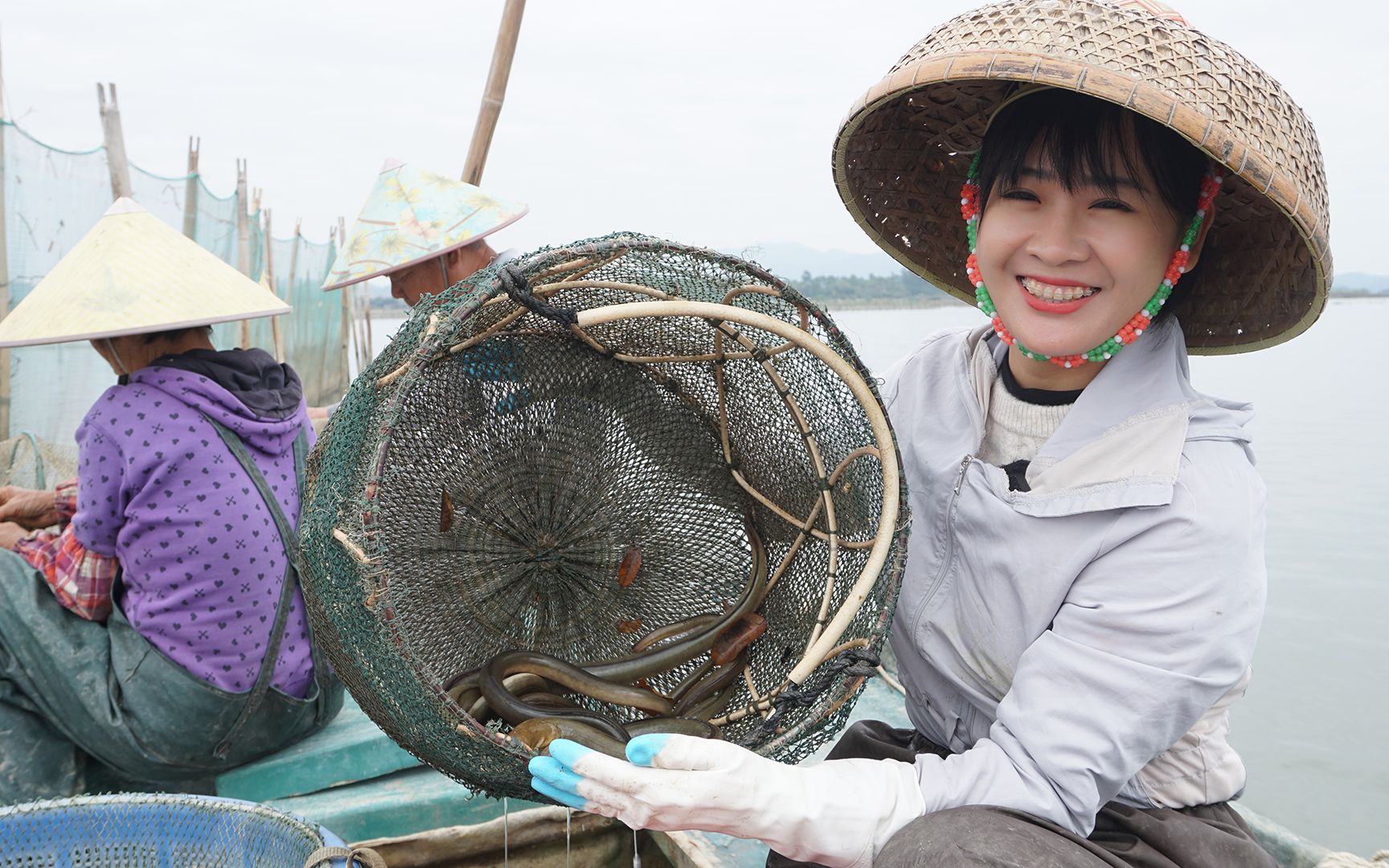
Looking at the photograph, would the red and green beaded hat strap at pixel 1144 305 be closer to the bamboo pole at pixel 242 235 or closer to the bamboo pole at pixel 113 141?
the bamboo pole at pixel 113 141

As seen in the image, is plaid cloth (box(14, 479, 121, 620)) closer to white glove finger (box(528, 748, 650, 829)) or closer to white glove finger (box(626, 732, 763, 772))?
white glove finger (box(528, 748, 650, 829))

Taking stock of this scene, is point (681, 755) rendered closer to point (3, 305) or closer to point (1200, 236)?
point (1200, 236)

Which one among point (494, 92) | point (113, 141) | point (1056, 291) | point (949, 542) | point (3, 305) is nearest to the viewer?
point (1056, 291)

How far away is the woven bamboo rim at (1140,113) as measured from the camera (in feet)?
4.10

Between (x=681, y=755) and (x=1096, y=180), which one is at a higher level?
(x=1096, y=180)

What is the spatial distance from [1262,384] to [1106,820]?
25.6m

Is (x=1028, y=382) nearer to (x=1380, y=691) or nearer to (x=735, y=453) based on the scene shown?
(x=735, y=453)

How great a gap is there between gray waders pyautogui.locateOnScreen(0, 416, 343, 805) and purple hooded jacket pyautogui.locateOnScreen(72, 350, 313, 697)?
4cm

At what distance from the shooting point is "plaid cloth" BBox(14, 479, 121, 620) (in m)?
2.47

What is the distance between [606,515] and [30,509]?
1.89m

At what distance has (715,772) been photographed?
1229mm

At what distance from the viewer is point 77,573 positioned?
97.2 inches

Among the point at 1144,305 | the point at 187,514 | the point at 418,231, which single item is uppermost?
the point at 1144,305

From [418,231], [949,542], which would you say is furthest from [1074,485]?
[418,231]
